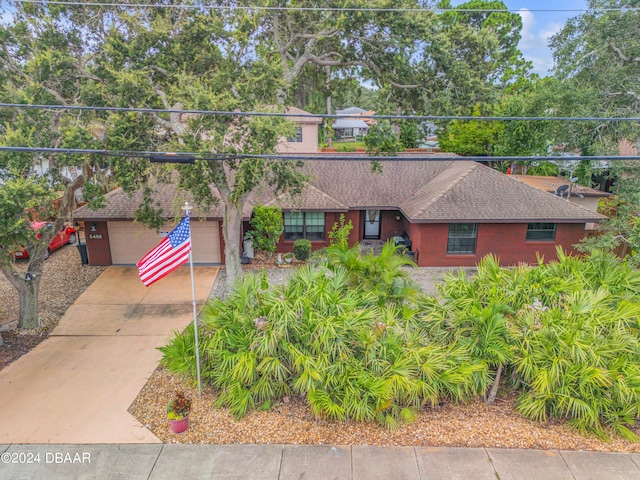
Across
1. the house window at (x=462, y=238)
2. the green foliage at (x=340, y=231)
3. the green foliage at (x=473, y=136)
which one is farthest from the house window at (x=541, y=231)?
the green foliage at (x=473, y=136)

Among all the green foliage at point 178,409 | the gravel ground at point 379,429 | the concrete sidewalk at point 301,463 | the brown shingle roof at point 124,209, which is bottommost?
the concrete sidewalk at point 301,463

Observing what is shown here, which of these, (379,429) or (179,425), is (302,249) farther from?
(179,425)

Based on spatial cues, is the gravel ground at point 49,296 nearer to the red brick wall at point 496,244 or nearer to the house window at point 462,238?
the red brick wall at point 496,244

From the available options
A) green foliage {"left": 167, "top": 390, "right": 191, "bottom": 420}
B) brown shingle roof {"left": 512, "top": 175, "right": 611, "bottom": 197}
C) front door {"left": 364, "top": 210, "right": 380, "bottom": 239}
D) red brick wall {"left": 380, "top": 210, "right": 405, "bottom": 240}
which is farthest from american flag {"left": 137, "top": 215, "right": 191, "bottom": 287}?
brown shingle roof {"left": 512, "top": 175, "right": 611, "bottom": 197}

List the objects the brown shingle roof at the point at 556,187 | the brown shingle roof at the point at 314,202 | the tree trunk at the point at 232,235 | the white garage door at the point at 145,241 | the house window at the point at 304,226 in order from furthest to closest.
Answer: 1. the brown shingle roof at the point at 556,187
2. the house window at the point at 304,226
3. the brown shingle roof at the point at 314,202
4. the white garage door at the point at 145,241
5. the tree trunk at the point at 232,235

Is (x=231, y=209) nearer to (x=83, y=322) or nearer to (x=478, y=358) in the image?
(x=83, y=322)

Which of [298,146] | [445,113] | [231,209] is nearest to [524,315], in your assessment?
[445,113]

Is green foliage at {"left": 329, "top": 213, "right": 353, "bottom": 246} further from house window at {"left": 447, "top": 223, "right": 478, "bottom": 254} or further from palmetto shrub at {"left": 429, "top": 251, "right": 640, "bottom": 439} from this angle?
palmetto shrub at {"left": 429, "top": 251, "right": 640, "bottom": 439}
